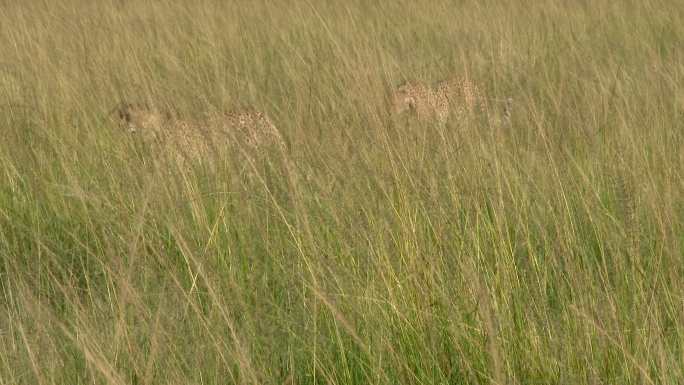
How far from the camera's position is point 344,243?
2.16 metres

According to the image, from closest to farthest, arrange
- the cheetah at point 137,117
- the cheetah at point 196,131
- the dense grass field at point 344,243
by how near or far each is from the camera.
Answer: the dense grass field at point 344,243 → the cheetah at point 196,131 → the cheetah at point 137,117

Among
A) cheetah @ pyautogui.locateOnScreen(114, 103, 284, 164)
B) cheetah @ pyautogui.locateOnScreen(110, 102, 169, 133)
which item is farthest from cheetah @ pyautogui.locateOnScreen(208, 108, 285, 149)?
cheetah @ pyautogui.locateOnScreen(110, 102, 169, 133)

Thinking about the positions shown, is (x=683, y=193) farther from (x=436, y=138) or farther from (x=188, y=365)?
(x=188, y=365)

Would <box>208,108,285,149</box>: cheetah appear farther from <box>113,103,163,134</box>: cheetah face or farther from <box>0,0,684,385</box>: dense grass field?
<box>113,103,163,134</box>: cheetah face

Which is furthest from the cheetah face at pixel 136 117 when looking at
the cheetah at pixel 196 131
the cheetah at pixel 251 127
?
the cheetah at pixel 251 127

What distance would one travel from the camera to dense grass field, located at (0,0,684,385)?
5.94 ft

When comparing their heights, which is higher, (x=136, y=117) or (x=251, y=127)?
(x=136, y=117)

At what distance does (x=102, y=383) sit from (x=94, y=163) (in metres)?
1.59

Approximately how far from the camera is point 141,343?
1.97 m

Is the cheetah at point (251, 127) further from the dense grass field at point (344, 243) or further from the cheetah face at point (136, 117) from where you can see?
the cheetah face at point (136, 117)

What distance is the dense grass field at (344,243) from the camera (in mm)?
1811

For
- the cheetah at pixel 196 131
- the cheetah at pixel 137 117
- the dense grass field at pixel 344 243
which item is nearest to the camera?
the dense grass field at pixel 344 243

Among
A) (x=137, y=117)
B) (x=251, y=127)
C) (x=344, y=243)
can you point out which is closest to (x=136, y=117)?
(x=137, y=117)

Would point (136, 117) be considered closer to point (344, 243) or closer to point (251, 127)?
point (251, 127)
